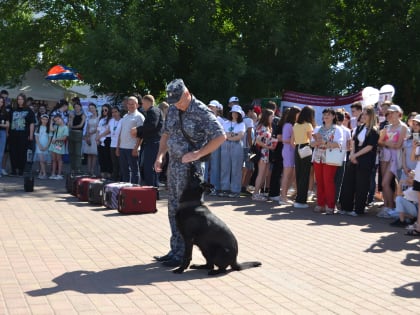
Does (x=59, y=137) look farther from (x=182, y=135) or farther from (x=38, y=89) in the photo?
(x=38, y=89)

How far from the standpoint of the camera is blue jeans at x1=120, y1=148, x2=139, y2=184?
12.3 m

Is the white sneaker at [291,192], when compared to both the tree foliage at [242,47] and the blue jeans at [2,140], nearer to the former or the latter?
the tree foliage at [242,47]

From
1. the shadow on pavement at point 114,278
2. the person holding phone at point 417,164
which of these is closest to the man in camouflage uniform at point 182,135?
the shadow on pavement at point 114,278

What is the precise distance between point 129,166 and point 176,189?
5728 millimetres

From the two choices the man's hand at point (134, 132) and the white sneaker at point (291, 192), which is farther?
the white sneaker at point (291, 192)

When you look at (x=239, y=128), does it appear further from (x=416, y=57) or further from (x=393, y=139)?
(x=416, y=57)

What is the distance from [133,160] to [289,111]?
10.5 feet

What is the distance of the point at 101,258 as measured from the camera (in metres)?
7.11

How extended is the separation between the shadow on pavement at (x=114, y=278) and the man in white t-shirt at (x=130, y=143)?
547 cm

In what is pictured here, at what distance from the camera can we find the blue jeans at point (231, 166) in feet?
42.8

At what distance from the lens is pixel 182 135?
264 inches

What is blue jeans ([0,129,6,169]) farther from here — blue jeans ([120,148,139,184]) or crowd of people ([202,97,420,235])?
crowd of people ([202,97,420,235])

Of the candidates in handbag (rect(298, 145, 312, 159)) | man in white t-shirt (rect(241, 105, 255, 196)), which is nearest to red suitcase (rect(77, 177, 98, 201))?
man in white t-shirt (rect(241, 105, 255, 196))

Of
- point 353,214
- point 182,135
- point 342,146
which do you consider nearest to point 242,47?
point 342,146
